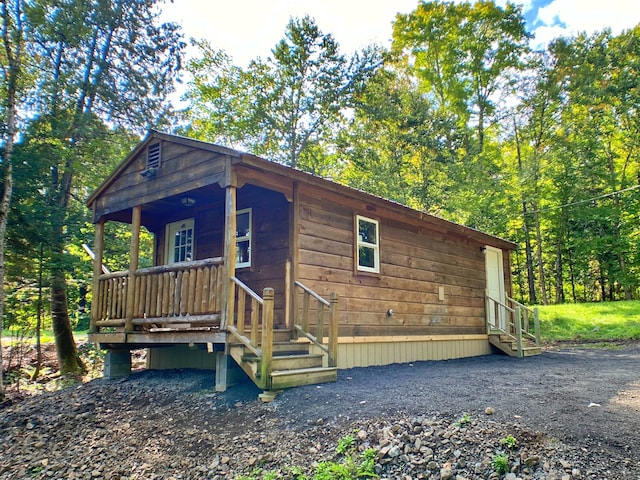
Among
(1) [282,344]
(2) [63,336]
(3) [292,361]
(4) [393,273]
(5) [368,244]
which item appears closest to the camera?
(3) [292,361]

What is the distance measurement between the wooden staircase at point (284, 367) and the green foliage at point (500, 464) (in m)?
2.92

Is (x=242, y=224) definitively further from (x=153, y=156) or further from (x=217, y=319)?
(x=217, y=319)

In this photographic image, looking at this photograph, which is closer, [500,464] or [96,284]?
[500,464]

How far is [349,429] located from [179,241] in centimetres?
688

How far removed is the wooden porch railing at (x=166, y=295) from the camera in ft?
21.6

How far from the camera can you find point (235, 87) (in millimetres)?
22891

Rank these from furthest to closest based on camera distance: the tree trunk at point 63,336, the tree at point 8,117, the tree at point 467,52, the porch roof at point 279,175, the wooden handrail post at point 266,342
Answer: the tree at point 467,52, the tree trunk at point 63,336, the tree at point 8,117, the porch roof at point 279,175, the wooden handrail post at point 266,342

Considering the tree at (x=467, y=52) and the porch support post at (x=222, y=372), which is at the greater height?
the tree at (x=467, y=52)

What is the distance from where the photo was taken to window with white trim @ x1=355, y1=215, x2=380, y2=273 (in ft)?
29.0

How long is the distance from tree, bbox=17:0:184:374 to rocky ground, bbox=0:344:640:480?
507cm

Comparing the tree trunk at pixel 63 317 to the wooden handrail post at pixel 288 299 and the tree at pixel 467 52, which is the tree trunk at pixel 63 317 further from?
the tree at pixel 467 52

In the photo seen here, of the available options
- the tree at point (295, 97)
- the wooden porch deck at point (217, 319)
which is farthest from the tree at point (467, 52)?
the wooden porch deck at point (217, 319)

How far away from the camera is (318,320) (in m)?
7.03

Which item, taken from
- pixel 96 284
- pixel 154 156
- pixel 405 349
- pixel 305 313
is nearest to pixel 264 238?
pixel 305 313
